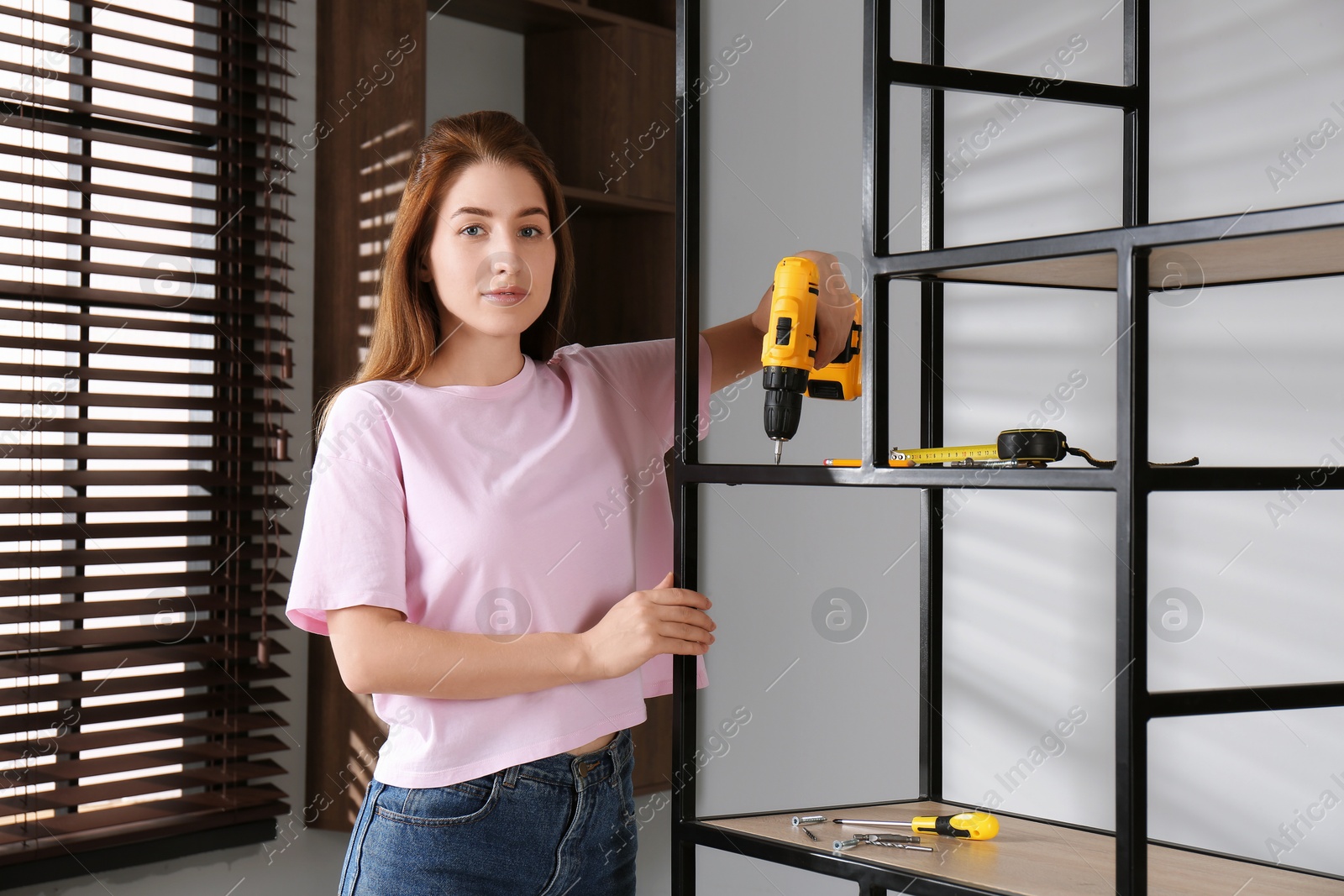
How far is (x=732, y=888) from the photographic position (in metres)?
2.47

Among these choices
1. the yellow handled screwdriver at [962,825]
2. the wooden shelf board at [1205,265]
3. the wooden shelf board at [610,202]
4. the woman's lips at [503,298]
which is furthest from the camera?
the wooden shelf board at [610,202]

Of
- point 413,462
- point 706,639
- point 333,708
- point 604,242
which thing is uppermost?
point 604,242

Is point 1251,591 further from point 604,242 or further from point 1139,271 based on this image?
point 604,242

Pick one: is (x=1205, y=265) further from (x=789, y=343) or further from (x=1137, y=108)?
(x=789, y=343)

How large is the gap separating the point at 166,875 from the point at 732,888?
1.13 meters

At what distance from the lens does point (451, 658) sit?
4.05ft

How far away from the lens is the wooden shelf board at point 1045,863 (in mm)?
1017

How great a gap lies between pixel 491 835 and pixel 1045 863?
58cm

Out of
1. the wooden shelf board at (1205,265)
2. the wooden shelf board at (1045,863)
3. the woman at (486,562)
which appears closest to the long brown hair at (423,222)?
the woman at (486,562)

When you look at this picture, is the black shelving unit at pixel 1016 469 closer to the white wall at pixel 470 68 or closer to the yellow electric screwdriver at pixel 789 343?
the yellow electric screwdriver at pixel 789 343

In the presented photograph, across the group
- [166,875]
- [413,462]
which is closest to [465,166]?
[413,462]

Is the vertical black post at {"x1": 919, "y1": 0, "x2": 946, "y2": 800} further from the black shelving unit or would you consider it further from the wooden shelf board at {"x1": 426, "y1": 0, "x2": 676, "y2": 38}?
the wooden shelf board at {"x1": 426, "y1": 0, "x2": 676, "y2": 38}

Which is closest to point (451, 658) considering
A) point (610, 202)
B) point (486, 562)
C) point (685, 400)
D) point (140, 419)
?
point (486, 562)

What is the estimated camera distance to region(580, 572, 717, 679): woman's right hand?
3.91ft
